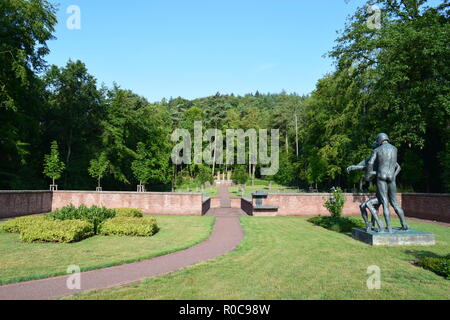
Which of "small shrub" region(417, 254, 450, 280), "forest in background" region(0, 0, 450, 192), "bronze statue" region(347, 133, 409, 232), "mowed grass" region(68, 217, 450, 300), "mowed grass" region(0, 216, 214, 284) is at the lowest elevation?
"mowed grass" region(0, 216, 214, 284)

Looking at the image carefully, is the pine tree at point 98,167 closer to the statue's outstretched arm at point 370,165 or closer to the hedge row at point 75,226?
the hedge row at point 75,226

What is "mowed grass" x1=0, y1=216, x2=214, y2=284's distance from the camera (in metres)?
7.72

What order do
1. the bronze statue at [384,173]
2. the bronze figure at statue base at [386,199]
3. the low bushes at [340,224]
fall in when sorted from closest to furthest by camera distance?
the bronze figure at statue base at [386,199]
the bronze statue at [384,173]
the low bushes at [340,224]

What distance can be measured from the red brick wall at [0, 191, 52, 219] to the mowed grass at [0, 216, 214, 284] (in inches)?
251

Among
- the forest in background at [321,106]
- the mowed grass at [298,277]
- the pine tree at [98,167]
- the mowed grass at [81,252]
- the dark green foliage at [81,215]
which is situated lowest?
the mowed grass at [81,252]

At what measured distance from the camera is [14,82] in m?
26.3

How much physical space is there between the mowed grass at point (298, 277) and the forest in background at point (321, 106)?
49.5ft

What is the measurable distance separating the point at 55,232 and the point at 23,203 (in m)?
11.3

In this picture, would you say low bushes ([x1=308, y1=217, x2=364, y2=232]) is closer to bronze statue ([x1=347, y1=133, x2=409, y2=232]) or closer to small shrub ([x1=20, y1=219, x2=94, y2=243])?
bronze statue ([x1=347, y1=133, x2=409, y2=232])

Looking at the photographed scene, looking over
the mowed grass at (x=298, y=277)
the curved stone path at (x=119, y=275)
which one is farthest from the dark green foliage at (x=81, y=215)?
the mowed grass at (x=298, y=277)

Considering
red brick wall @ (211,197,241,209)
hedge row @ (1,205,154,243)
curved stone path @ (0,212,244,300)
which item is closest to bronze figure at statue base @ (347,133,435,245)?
curved stone path @ (0,212,244,300)

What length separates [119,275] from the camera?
750 centimetres

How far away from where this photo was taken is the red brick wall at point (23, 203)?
62.6 ft
